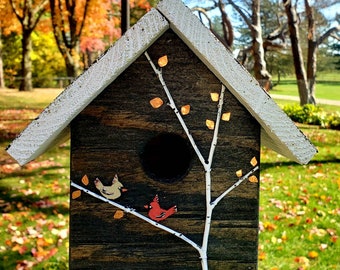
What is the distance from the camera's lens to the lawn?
171 inches

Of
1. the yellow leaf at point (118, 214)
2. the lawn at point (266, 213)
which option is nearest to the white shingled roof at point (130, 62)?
the yellow leaf at point (118, 214)

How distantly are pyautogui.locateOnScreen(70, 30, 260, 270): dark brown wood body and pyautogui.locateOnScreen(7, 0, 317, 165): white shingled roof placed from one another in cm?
9

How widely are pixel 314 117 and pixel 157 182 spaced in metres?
13.5

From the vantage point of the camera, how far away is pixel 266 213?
572 centimetres

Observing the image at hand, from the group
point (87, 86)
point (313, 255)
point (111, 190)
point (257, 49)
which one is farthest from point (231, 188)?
point (257, 49)

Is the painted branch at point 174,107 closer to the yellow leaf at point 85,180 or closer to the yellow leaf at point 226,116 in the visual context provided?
the yellow leaf at point 226,116

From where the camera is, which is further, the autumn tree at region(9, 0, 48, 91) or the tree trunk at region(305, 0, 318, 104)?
the autumn tree at region(9, 0, 48, 91)

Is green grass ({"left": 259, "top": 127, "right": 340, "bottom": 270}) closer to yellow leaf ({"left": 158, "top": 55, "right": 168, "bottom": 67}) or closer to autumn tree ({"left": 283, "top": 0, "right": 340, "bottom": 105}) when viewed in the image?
yellow leaf ({"left": 158, "top": 55, "right": 168, "bottom": 67})

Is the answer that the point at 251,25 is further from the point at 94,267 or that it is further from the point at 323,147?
the point at 94,267

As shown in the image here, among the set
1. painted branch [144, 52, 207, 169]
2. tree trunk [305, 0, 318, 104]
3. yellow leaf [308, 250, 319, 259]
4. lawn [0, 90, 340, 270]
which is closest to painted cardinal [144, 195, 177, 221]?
painted branch [144, 52, 207, 169]

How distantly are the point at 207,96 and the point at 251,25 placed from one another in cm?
1228

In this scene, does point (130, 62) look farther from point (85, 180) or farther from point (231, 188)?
point (231, 188)

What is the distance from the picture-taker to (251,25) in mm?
13281

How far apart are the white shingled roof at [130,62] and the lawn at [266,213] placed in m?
2.87
